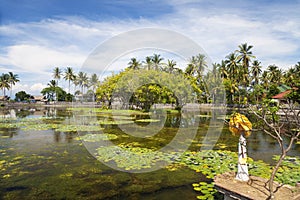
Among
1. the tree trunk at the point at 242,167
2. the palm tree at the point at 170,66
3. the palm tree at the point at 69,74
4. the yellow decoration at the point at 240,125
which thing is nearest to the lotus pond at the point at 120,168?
the tree trunk at the point at 242,167

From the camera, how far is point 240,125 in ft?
12.9

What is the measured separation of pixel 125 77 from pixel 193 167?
79.6 ft

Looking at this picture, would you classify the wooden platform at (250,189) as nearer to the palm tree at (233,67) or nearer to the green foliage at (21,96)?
the palm tree at (233,67)

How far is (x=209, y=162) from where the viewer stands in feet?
21.4

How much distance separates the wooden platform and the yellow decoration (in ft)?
2.81

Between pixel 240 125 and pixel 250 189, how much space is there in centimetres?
108

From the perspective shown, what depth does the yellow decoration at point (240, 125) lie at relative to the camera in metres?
3.89

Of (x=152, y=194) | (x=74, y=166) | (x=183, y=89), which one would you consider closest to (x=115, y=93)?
(x=183, y=89)

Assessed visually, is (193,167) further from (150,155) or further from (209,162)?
(150,155)

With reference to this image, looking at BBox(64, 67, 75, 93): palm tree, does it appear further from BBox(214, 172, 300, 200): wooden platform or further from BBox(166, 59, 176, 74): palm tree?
BBox(214, 172, 300, 200): wooden platform

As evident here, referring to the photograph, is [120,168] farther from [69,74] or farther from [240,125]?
[69,74]

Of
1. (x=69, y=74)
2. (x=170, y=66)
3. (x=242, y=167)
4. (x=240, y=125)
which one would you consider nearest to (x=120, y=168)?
(x=242, y=167)

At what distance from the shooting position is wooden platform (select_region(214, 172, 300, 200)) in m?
3.20

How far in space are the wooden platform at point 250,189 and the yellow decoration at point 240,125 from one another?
2.81 feet
